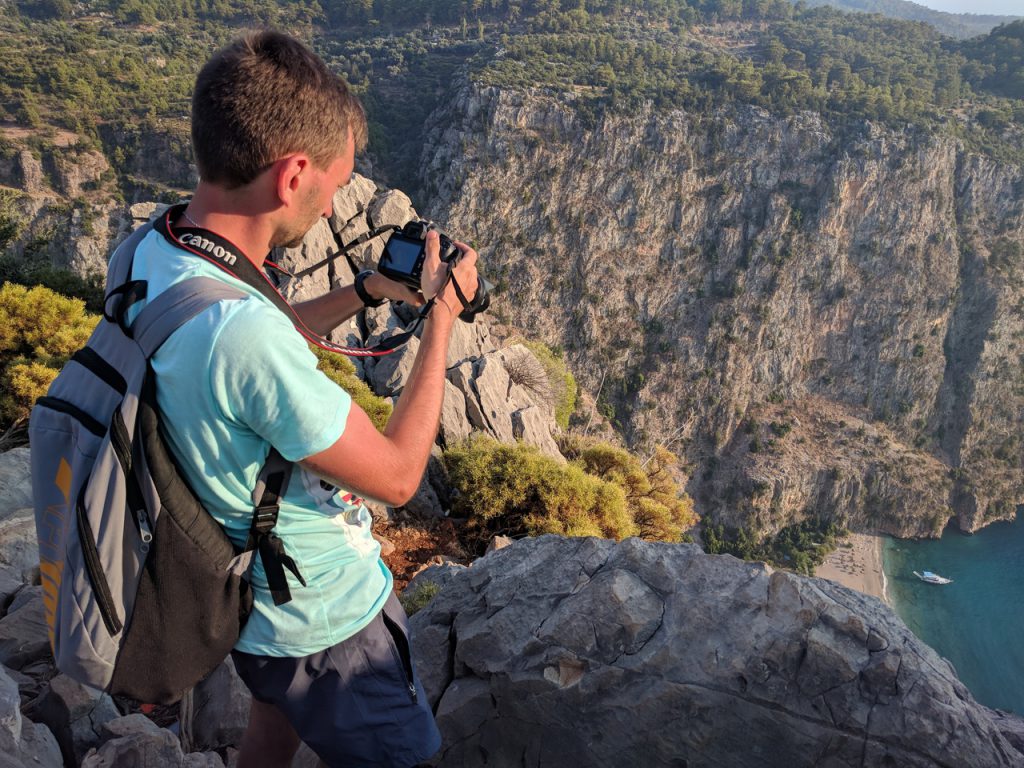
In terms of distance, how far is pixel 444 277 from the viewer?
1839 mm

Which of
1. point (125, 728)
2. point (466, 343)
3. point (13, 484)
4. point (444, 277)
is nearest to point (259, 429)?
point (444, 277)

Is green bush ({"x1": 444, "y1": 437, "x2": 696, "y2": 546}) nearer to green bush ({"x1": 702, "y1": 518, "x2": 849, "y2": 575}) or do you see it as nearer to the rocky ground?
the rocky ground

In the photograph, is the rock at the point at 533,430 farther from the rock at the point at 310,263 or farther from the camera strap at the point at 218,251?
the camera strap at the point at 218,251

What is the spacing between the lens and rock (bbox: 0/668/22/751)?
1.99 m

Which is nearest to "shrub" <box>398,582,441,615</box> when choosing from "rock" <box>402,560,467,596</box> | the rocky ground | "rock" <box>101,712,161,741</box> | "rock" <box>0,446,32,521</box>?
"rock" <box>402,560,467,596</box>

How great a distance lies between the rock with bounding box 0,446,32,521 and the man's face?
451 centimetres

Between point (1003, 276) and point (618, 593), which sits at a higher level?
point (618, 593)

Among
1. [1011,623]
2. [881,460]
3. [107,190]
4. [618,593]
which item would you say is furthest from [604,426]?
[618,593]

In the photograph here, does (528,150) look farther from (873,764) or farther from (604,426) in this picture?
(873,764)

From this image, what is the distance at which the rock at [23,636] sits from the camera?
10.3ft

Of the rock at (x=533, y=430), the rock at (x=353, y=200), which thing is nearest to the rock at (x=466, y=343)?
the rock at (x=533, y=430)

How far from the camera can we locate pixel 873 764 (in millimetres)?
2443

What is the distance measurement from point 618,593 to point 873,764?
1185mm

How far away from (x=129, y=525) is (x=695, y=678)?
2.36 meters
